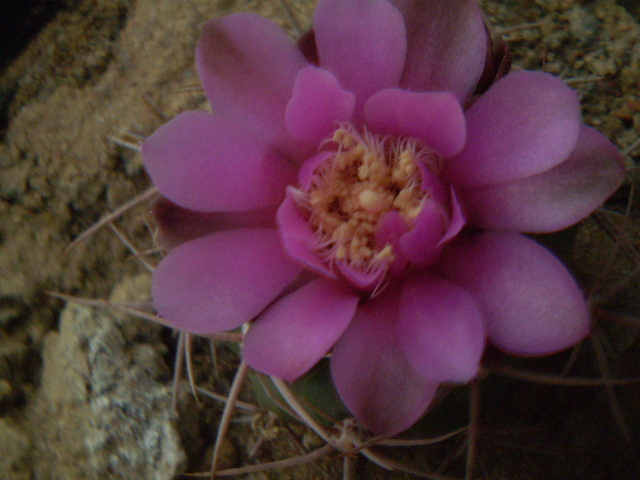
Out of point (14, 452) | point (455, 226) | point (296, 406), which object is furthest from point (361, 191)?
point (14, 452)

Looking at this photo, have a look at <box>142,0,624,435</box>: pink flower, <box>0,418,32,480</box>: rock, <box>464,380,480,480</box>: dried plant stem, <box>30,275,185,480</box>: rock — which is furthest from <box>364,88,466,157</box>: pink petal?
<box>0,418,32,480</box>: rock

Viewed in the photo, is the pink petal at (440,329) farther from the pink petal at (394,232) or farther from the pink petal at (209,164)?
the pink petal at (209,164)

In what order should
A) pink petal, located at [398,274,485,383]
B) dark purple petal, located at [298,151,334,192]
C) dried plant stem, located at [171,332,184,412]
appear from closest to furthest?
pink petal, located at [398,274,485,383] → dark purple petal, located at [298,151,334,192] → dried plant stem, located at [171,332,184,412]

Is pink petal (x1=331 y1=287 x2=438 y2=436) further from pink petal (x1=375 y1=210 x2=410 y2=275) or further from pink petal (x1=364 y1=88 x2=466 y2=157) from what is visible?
pink petal (x1=364 y1=88 x2=466 y2=157)

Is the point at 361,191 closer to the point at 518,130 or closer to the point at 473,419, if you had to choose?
the point at 518,130

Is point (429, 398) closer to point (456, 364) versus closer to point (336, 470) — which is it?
point (456, 364)

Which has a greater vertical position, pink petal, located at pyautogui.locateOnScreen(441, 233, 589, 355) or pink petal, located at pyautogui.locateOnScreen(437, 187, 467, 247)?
pink petal, located at pyautogui.locateOnScreen(437, 187, 467, 247)

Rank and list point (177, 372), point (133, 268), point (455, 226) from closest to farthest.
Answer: point (455, 226), point (177, 372), point (133, 268)

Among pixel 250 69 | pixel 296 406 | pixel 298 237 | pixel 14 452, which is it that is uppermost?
pixel 250 69
